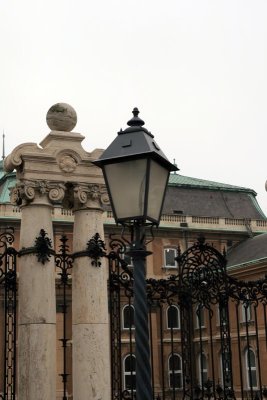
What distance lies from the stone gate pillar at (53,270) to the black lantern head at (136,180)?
3332mm

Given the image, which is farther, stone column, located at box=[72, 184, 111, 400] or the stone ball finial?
the stone ball finial

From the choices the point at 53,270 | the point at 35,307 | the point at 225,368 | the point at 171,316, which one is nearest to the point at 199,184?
the point at 225,368

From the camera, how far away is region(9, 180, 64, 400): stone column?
9.57 meters

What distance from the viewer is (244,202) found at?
51.2 metres

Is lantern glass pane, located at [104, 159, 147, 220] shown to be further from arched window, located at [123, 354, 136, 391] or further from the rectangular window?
the rectangular window

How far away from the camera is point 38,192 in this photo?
10070 mm

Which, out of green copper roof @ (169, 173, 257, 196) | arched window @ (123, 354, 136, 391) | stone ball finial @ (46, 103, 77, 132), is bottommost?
arched window @ (123, 354, 136, 391)

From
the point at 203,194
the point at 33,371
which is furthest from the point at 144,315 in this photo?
the point at 203,194

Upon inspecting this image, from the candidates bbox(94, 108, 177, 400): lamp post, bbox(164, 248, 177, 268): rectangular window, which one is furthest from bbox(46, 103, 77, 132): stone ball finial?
bbox(164, 248, 177, 268): rectangular window

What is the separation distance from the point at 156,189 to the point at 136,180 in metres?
0.22

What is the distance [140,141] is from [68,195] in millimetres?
3748

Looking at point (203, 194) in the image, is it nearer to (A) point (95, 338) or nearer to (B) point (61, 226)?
(B) point (61, 226)

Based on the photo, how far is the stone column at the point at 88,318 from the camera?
9875 mm

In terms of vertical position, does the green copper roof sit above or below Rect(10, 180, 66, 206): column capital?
above
